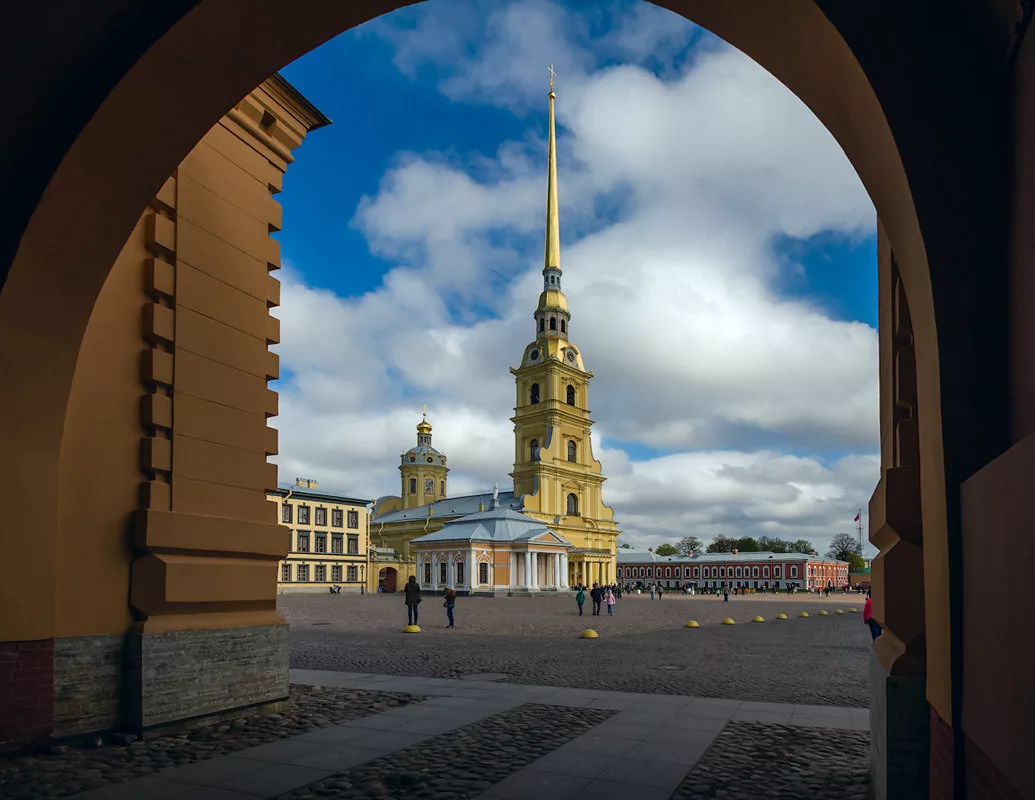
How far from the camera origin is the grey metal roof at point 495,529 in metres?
75.6

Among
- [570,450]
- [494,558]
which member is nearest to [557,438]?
[570,450]

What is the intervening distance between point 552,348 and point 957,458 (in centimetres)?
9128

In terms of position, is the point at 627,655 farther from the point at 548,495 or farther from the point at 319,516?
the point at 548,495

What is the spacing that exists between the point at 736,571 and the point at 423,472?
52163mm

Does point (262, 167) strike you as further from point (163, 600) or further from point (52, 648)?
point (52, 648)

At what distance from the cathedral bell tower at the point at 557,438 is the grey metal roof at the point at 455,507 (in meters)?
2.67

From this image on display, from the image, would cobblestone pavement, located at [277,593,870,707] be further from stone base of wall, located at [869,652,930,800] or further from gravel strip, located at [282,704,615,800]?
stone base of wall, located at [869,652,930,800]

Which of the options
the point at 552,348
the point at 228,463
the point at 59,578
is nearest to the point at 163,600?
the point at 59,578

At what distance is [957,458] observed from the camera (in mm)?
4148

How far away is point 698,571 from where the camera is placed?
5207 inches

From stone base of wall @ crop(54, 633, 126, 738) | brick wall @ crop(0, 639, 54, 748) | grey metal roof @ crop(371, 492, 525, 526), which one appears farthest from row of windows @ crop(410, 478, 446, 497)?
brick wall @ crop(0, 639, 54, 748)

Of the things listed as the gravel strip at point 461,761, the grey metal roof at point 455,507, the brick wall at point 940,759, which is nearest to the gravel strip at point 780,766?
→ the gravel strip at point 461,761

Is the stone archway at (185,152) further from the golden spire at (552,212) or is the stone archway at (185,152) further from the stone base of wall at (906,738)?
the golden spire at (552,212)

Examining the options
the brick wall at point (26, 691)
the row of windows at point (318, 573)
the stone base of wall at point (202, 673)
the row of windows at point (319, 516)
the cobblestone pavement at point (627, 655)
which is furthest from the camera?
the row of windows at point (319, 516)
